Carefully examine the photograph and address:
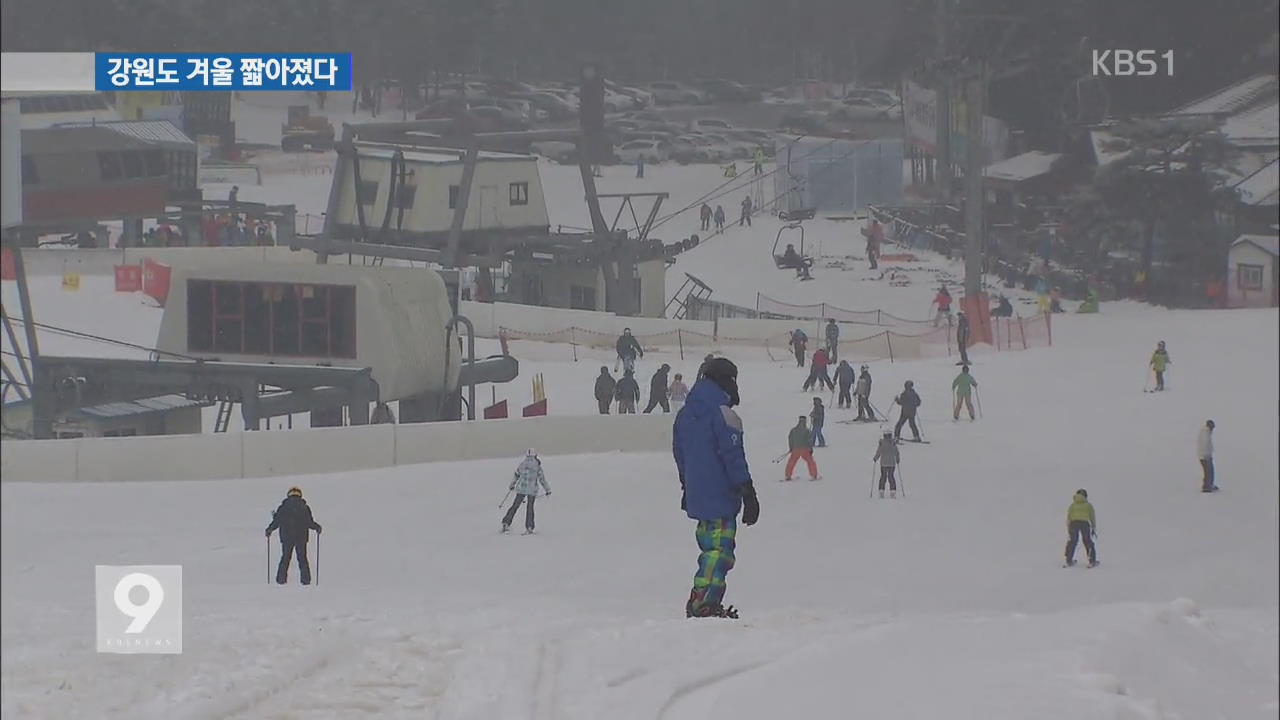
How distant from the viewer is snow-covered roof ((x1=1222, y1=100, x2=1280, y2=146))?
9.77m

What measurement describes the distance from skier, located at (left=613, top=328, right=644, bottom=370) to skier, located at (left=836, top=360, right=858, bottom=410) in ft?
4.65

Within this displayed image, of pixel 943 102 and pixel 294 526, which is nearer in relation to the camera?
pixel 294 526

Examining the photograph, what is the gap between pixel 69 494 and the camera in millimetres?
10539

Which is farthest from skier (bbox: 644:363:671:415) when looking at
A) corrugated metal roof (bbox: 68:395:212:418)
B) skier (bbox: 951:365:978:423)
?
corrugated metal roof (bbox: 68:395:212:418)

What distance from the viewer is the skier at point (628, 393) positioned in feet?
40.7

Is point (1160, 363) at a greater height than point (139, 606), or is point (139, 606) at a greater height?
point (1160, 363)

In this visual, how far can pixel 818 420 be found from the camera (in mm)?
11641

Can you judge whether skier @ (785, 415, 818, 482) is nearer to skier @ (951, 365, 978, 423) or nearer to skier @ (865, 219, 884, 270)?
skier @ (951, 365, 978, 423)

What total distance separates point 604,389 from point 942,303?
2494 millimetres

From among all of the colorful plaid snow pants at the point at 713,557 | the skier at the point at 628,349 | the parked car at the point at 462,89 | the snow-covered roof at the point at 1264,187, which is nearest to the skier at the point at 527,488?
the skier at the point at 628,349

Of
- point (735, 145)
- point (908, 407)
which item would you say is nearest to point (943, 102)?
point (735, 145)

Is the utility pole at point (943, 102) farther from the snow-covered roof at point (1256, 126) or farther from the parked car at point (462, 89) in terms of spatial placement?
the parked car at point (462, 89)

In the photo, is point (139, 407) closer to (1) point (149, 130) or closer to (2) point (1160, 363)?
(1) point (149, 130)
